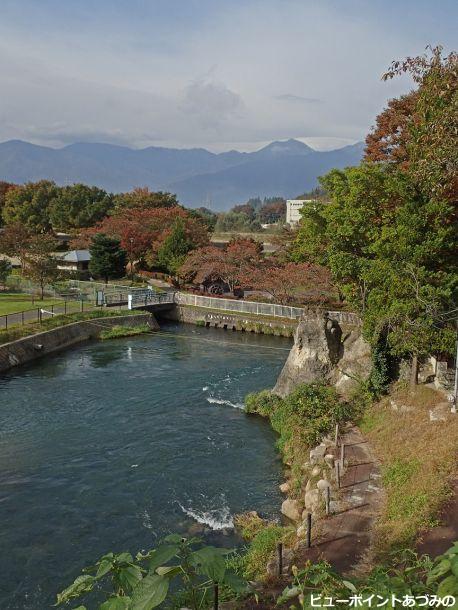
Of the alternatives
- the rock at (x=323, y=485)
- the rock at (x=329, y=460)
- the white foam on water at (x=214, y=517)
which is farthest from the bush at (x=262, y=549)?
the rock at (x=329, y=460)

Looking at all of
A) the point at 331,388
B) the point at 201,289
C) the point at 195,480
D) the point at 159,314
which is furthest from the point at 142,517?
the point at 201,289

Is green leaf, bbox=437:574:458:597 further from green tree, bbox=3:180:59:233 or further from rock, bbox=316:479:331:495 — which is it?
green tree, bbox=3:180:59:233

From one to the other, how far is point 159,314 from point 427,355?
28.4 metres

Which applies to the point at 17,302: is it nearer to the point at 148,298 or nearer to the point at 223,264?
the point at 148,298

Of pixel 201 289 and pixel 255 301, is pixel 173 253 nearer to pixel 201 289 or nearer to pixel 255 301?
pixel 201 289

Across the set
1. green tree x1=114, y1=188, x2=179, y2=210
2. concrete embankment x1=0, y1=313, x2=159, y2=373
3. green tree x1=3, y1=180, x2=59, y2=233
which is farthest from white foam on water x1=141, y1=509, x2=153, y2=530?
green tree x1=3, y1=180, x2=59, y2=233

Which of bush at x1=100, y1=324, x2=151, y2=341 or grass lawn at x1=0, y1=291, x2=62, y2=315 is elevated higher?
grass lawn at x1=0, y1=291, x2=62, y2=315

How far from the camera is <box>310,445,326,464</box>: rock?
54.2ft

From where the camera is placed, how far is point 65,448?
60.6 feet

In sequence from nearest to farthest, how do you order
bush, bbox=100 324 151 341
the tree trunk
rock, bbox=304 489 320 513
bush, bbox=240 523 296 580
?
bush, bbox=240 523 296 580, rock, bbox=304 489 320 513, the tree trunk, bush, bbox=100 324 151 341

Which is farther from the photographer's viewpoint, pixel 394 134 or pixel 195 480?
pixel 394 134

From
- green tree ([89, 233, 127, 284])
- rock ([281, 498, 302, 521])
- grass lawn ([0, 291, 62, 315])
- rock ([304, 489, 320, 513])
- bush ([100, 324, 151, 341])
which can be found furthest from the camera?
green tree ([89, 233, 127, 284])

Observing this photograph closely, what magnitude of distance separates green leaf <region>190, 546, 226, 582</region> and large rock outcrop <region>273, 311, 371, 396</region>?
18664 mm

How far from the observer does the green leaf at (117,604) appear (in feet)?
10.5
